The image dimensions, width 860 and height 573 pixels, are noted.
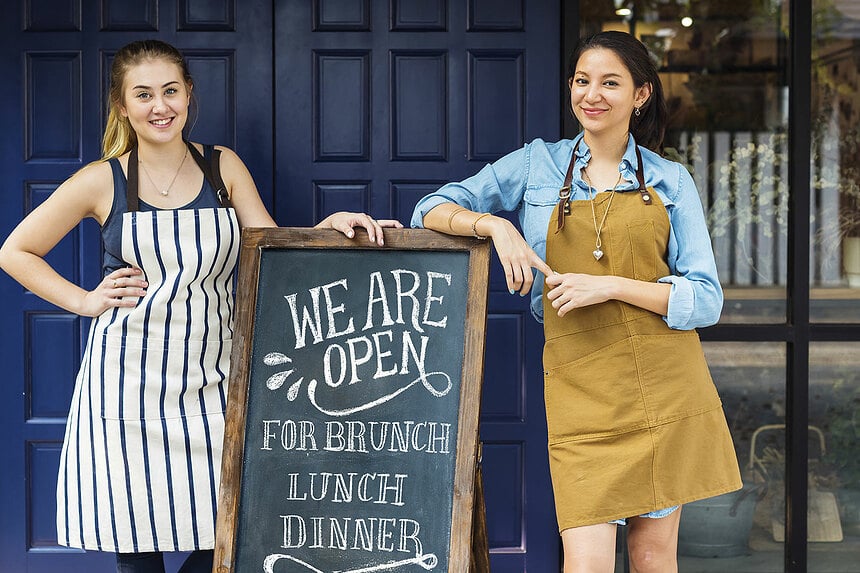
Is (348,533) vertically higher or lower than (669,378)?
lower

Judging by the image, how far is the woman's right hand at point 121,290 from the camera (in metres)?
2.54

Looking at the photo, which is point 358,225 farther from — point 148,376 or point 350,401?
point 148,376

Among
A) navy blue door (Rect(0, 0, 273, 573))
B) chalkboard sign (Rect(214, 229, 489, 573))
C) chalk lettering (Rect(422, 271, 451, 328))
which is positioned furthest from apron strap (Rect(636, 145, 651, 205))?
navy blue door (Rect(0, 0, 273, 573))

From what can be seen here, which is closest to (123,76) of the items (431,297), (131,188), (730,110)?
(131,188)

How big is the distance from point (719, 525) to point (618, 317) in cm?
185

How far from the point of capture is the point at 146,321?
2.55 m

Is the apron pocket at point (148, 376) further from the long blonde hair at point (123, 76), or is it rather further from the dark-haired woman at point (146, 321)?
the long blonde hair at point (123, 76)

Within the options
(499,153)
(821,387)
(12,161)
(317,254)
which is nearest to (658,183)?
(317,254)

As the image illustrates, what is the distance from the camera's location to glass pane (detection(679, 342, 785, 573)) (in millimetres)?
3768

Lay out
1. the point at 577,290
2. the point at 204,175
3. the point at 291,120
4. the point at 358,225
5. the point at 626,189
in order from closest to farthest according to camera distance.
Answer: the point at 577,290 → the point at 626,189 → the point at 358,225 → the point at 204,175 → the point at 291,120

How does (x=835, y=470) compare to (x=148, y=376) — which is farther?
(x=835, y=470)

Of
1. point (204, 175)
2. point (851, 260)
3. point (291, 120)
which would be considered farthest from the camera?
point (851, 260)

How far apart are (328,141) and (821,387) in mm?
2177

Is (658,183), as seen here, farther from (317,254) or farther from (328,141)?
(328,141)
